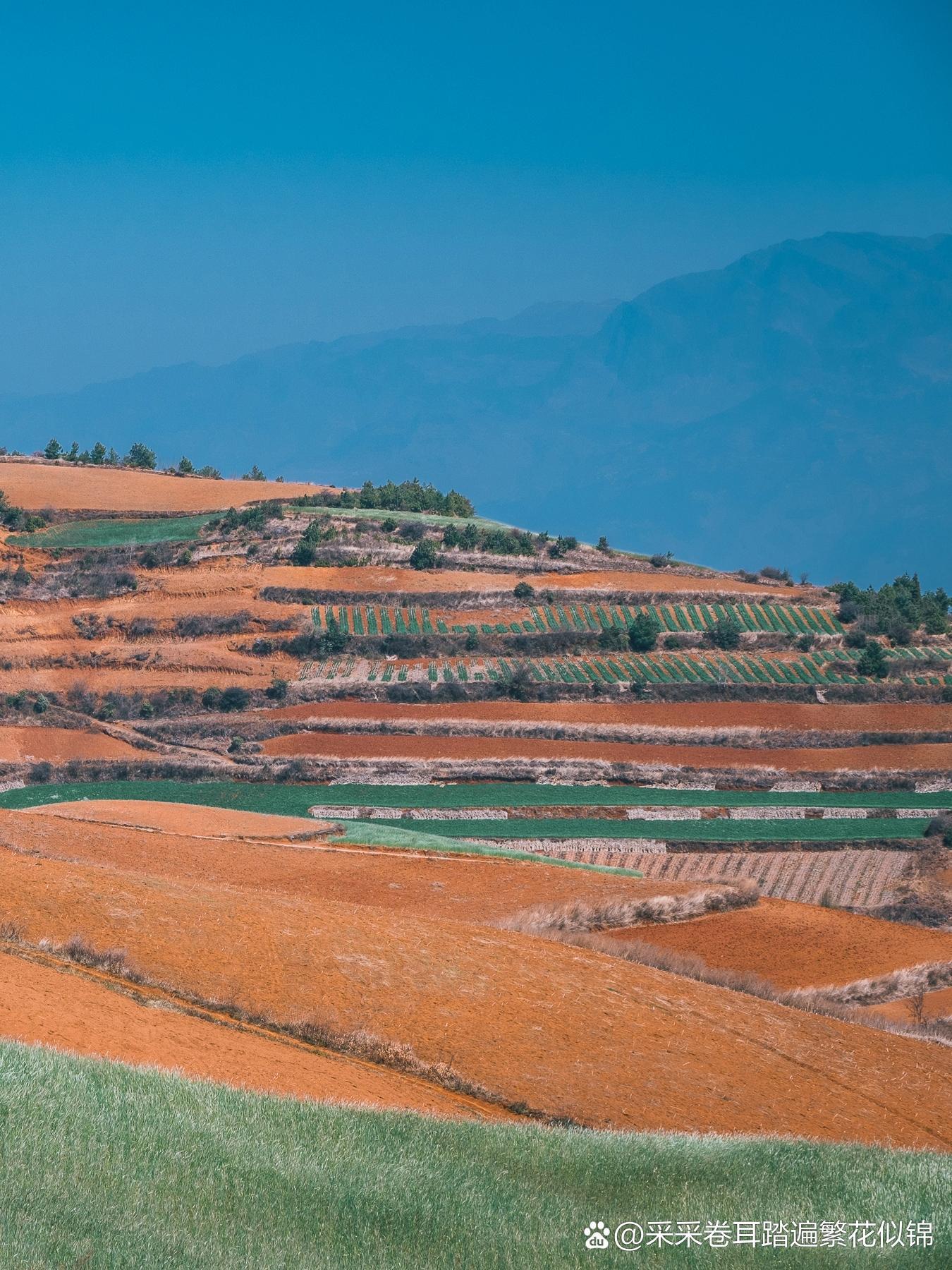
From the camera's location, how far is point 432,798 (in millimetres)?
55688

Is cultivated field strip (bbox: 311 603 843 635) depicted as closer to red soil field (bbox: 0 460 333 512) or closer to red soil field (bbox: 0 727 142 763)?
red soil field (bbox: 0 727 142 763)

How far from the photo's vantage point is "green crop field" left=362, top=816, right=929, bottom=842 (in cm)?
4981

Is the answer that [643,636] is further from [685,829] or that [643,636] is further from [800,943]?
[800,943]

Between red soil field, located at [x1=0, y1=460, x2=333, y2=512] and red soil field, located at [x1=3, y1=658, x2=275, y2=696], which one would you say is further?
Result: red soil field, located at [x1=0, y1=460, x2=333, y2=512]

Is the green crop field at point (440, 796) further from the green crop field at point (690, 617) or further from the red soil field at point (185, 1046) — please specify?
the red soil field at point (185, 1046)

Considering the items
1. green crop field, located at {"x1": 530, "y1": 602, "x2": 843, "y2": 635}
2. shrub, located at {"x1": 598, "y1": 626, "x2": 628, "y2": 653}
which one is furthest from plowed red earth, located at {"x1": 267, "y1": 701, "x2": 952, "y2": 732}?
green crop field, located at {"x1": 530, "y1": 602, "x2": 843, "y2": 635}

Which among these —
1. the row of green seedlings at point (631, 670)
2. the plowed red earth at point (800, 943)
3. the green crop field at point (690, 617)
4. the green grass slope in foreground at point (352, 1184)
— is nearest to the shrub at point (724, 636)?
the row of green seedlings at point (631, 670)

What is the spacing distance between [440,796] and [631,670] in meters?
20.7

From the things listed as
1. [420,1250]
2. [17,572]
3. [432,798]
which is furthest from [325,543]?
[420,1250]

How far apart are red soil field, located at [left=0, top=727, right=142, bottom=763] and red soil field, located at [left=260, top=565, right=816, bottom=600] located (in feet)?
69.8

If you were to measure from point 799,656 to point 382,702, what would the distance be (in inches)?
919

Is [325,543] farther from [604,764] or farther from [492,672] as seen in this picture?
[604,764]

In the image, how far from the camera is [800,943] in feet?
107

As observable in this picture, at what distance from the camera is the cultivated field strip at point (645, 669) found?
71.9 meters
